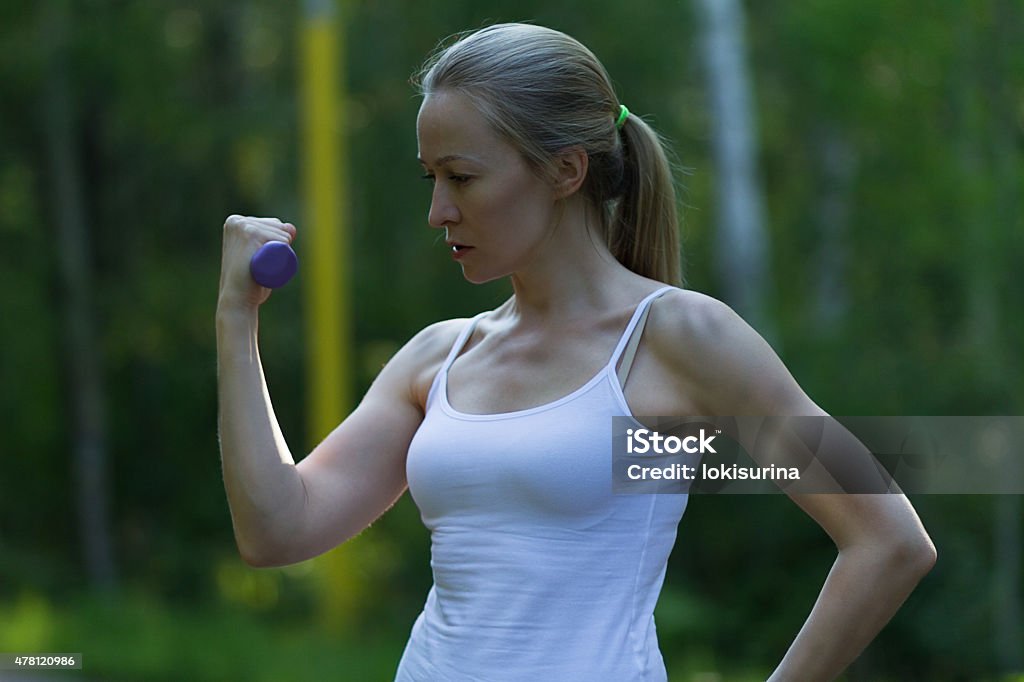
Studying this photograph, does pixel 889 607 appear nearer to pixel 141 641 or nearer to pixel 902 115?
pixel 902 115

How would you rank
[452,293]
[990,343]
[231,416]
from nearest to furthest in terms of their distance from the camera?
[231,416]
[990,343]
[452,293]

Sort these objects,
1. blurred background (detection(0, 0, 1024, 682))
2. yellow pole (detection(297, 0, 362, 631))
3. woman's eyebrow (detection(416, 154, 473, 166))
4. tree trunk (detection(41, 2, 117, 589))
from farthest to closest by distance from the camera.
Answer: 1. tree trunk (detection(41, 2, 117, 589))
2. yellow pole (detection(297, 0, 362, 631))
3. blurred background (detection(0, 0, 1024, 682))
4. woman's eyebrow (detection(416, 154, 473, 166))

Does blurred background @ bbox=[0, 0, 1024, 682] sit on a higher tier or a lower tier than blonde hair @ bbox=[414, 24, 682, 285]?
lower

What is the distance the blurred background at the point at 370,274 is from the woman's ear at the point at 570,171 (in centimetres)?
456

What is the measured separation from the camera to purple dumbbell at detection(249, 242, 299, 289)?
7.09 feet

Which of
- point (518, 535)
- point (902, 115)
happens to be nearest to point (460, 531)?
point (518, 535)

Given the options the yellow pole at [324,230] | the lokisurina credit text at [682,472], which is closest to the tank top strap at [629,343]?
the lokisurina credit text at [682,472]

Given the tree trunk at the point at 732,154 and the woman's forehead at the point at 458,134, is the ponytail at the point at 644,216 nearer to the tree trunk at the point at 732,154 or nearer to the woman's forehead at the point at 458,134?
the woman's forehead at the point at 458,134

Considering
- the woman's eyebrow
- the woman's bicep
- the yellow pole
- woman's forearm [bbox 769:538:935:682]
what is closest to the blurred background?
the yellow pole

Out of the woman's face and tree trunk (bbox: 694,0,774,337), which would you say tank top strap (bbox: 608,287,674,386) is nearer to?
the woman's face

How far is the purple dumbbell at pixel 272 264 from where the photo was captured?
7.09ft

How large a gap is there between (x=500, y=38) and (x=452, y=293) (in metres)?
10.0

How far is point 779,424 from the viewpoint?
1989 mm

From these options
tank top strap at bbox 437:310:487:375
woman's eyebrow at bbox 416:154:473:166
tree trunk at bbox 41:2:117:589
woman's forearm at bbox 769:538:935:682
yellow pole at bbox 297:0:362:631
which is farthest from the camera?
tree trunk at bbox 41:2:117:589
